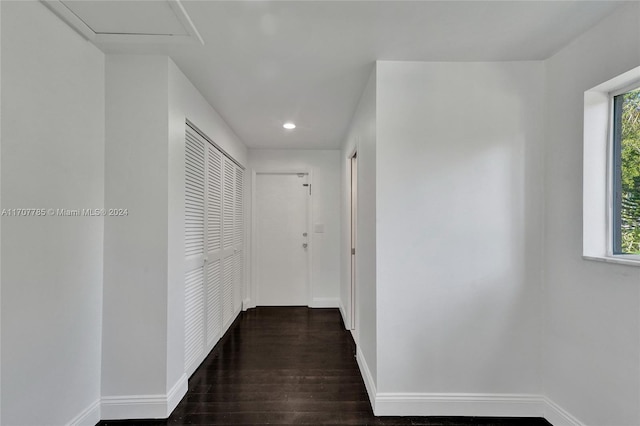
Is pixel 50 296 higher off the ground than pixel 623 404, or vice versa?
pixel 50 296

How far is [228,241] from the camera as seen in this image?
3557 mm

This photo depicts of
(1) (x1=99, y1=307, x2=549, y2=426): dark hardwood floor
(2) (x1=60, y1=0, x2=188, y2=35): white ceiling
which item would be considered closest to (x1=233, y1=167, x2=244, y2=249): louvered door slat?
(1) (x1=99, y1=307, x2=549, y2=426): dark hardwood floor

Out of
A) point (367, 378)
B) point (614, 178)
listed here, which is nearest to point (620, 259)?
point (614, 178)

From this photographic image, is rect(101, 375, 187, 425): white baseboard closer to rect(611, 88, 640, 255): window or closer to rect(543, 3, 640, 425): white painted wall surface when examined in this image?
rect(543, 3, 640, 425): white painted wall surface

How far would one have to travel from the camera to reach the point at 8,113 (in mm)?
1346

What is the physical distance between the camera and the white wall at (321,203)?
4.45m

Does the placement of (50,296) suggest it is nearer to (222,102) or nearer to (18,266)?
(18,266)

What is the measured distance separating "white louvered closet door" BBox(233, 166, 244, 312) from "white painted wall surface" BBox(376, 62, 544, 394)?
7.75 ft

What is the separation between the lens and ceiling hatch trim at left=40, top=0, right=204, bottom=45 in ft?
4.87

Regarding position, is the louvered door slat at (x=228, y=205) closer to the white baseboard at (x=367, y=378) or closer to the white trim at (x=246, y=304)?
the white trim at (x=246, y=304)

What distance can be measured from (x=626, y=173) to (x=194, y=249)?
2.90 meters

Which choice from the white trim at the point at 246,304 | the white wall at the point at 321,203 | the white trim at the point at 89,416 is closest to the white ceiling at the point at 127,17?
the white trim at the point at 89,416

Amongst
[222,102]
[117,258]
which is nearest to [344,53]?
[222,102]

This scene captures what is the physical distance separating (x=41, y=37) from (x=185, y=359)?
217 centimetres
